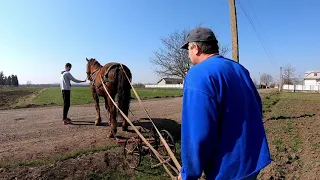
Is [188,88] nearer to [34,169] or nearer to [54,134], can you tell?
[34,169]

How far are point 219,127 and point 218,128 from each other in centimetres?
2

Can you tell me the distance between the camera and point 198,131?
1994 millimetres

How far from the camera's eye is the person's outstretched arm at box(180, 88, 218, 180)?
1.99 m

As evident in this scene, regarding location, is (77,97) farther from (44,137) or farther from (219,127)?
(219,127)

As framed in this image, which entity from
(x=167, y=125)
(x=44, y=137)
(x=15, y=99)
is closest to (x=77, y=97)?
(x=15, y=99)

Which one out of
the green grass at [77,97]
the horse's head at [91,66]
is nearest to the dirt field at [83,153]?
the horse's head at [91,66]

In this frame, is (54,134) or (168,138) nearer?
(168,138)

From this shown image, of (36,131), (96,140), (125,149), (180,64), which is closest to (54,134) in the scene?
(36,131)

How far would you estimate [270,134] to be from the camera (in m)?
9.82

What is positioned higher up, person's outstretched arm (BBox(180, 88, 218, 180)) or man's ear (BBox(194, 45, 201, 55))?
man's ear (BBox(194, 45, 201, 55))

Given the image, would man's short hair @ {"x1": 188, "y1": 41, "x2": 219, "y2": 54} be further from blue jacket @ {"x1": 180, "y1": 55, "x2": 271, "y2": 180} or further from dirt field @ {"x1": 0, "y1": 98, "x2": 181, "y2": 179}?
dirt field @ {"x1": 0, "y1": 98, "x2": 181, "y2": 179}

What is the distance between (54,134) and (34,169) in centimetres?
308

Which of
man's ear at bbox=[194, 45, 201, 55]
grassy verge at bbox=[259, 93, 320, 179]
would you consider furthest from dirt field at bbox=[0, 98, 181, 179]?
man's ear at bbox=[194, 45, 201, 55]

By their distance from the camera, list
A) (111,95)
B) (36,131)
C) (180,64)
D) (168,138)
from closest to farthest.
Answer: (168,138), (111,95), (36,131), (180,64)
